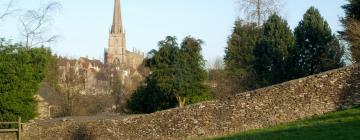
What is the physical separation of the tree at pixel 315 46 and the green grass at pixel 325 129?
15286mm

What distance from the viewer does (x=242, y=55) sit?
158 feet

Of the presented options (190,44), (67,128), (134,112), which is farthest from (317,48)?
(67,128)

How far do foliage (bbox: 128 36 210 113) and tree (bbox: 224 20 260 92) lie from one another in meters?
2.78

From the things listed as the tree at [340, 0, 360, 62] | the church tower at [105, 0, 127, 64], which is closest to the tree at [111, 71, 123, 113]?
the tree at [340, 0, 360, 62]

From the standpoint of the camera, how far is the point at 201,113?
26016 millimetres

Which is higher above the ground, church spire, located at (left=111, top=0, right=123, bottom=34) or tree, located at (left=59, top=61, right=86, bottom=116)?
church spire, located at (left=111, top=0, right=123, bottom=34)

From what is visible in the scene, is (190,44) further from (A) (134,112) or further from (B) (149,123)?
(B) (149,123)

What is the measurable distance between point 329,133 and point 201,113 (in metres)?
8.54

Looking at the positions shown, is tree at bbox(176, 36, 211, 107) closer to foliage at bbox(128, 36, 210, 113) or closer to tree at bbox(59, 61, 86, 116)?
foliage at bbox(128, 36, 210, 113)

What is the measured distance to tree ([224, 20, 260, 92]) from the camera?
44213mm

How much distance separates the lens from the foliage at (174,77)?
140 ft

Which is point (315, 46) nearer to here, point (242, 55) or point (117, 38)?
point (242, 55)

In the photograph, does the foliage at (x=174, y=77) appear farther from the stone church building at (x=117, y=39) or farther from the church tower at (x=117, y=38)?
the church tower at (x=117, y=38)

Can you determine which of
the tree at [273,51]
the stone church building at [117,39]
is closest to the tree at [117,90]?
the tree at [273,51]
